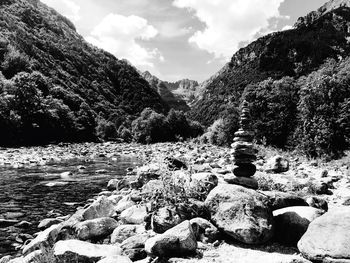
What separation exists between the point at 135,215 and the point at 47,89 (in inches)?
4543

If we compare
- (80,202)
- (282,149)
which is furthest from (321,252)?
(282,149)

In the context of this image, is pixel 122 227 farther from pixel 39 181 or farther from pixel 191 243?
pixel 39 181

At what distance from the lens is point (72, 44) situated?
199 metres

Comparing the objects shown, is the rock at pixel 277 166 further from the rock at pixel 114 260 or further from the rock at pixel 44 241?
the rock at pixel 114 260

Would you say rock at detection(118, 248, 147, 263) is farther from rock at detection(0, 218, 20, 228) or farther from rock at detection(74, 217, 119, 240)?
rock at detection(0, 218, 20, 228)

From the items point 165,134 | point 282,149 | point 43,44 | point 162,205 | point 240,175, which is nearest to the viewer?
point 162,205

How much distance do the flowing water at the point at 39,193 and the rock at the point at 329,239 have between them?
8951mm

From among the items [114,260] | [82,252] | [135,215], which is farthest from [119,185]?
[114,260]

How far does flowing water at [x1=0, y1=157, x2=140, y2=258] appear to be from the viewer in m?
14.1

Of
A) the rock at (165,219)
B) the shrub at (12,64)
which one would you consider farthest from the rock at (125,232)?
the shrub at (12,64)

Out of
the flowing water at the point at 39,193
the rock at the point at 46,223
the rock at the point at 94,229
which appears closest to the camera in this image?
the rock at the point at 94,229

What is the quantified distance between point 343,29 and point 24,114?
180723 mm

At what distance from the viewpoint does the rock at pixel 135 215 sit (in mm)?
10812

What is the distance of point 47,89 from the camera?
382 feet
